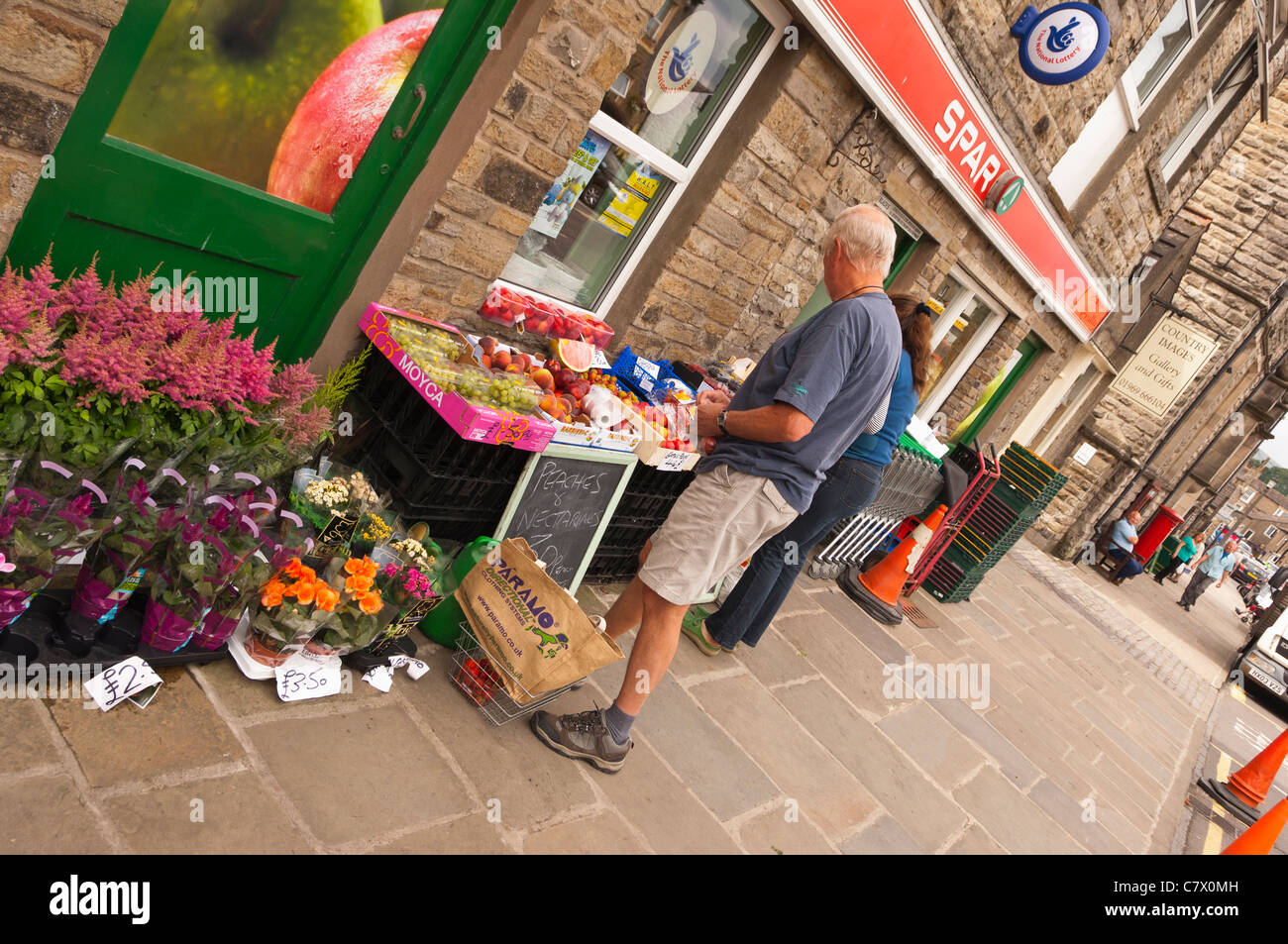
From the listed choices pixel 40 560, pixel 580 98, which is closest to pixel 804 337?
pixel 580 98

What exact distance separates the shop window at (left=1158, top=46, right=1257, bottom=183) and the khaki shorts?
10.2 meters

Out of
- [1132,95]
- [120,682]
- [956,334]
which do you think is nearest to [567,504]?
[120,682]

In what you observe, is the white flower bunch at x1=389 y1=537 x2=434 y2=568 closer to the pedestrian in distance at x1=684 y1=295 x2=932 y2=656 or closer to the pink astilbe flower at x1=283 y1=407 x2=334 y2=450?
the pink astilbe flower at x1=283 y1=407 x2=334 y2=450

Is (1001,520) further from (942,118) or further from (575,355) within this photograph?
(575,355)

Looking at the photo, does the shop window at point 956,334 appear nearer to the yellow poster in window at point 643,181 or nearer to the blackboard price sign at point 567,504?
the yellow poster in window at point 643,181

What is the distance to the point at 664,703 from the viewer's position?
160 inches

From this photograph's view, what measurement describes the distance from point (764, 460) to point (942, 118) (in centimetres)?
380

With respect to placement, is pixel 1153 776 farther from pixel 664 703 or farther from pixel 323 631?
pixel 323 631

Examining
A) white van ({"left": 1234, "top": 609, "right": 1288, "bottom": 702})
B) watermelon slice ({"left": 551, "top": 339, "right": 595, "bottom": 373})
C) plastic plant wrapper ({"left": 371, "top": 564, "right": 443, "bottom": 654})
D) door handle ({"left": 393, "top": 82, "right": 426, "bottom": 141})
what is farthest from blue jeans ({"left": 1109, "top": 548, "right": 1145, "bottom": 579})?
door handle ({"left": 393, "top": 82, "right": 426, "bottom": 141})

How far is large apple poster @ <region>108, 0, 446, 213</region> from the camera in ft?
9.22

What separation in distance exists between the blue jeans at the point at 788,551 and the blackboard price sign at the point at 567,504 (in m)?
0.97

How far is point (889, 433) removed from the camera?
4.55m

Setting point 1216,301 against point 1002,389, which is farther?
point 1216,301

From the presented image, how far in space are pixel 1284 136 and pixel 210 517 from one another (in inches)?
753
